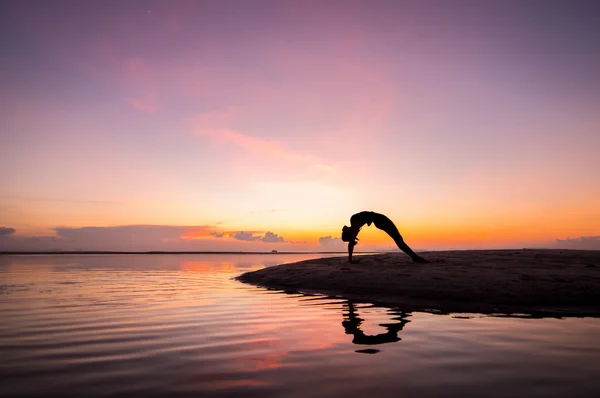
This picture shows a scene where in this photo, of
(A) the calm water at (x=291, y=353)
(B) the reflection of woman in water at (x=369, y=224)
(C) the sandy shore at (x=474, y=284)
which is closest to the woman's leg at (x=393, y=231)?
(B) the reflection of woman in water at (x=369, y=224)

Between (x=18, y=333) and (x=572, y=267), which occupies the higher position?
(x=572, y=267)

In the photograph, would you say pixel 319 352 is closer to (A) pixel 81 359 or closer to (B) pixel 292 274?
(A) pixel 81 359

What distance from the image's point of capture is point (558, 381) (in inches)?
234

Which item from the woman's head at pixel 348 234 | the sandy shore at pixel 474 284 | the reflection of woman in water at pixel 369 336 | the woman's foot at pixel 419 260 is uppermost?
the woman's head at pixel 348 234

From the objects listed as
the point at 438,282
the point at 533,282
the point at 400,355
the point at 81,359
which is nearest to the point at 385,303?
the point at 438,282

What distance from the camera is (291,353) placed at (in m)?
7.62

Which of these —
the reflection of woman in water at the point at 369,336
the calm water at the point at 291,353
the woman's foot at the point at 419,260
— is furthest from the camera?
the woman's foot at the point at 419,260

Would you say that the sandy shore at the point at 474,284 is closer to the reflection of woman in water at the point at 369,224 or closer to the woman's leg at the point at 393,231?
the reflection of woman in water at the point at 369,224

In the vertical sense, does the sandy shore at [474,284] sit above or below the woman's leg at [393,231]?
below

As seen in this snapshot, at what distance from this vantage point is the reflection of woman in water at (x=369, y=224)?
2378 centimetres

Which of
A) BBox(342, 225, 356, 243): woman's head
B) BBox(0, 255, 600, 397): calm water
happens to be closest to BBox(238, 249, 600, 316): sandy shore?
BBox(342, 225, 356, 243): woman's head

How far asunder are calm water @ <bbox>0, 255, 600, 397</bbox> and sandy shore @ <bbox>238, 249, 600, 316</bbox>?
7.33 ft

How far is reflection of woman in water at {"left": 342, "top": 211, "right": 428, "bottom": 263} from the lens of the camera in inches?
936

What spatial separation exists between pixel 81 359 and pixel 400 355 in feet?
19.4
